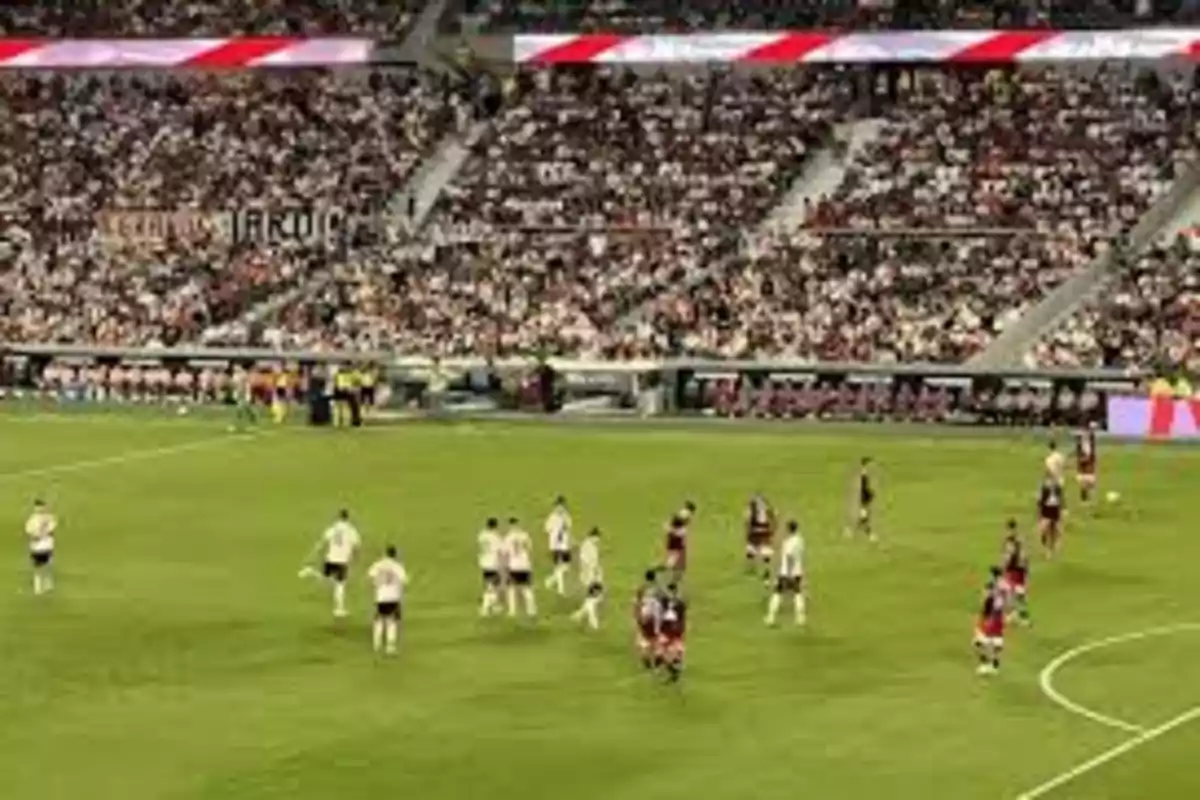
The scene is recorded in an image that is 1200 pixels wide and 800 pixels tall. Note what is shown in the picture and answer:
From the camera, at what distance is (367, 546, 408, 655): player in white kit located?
4012 centimetres

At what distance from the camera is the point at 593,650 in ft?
133

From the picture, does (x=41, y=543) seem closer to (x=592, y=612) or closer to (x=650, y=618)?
(x=592, y=612)

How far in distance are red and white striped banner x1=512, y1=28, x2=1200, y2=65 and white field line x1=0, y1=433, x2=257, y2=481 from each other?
74.3 feet

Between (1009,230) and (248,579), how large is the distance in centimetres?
3624

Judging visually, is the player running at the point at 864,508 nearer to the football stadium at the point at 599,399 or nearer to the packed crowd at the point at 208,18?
the football stadium at the point at 599,399

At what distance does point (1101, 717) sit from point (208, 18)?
65905 mm

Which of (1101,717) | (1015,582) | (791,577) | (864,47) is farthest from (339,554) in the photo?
(864,47)

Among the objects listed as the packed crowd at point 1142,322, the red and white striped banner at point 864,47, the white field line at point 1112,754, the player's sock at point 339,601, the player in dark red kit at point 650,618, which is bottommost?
the white field line at point 1112,754

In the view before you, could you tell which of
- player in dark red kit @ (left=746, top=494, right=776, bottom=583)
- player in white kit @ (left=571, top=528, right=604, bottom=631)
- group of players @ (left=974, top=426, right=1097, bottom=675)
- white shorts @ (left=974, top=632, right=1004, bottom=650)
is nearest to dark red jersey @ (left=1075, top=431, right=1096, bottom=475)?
group of players @ (left=974, top=426, right=1097, bottom=675)

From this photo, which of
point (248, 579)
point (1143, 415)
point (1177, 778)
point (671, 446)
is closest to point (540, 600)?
point (248, 579)

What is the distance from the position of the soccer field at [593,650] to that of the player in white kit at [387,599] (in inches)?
17.5

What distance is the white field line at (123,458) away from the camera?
210 ft

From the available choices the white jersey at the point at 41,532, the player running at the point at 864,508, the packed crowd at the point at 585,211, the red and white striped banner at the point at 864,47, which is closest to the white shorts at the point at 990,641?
the player running at the point at 864,508

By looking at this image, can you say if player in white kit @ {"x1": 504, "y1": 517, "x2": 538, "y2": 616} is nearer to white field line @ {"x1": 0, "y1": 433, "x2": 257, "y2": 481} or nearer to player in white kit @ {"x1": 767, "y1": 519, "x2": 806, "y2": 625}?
player in white kit @ {"x1": 767, "y1": 519, "x2": 806, "y2": 625}
